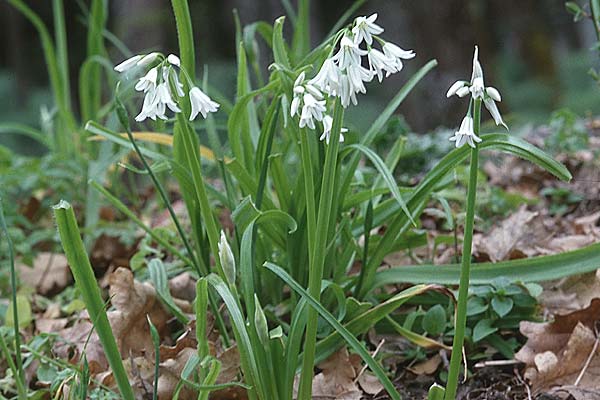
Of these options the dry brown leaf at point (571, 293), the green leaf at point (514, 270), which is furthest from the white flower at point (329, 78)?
the dry brown leaf at point (571, 293)

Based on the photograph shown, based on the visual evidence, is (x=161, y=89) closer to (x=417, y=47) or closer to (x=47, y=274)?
(x=47, y=274)

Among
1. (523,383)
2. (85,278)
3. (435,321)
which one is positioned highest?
(85,278)

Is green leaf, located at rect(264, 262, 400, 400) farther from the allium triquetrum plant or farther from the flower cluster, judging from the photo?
the flower cluster

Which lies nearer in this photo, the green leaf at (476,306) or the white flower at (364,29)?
the white flower at (364,29)

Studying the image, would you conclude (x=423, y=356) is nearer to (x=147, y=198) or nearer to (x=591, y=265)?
(x=591, y=265)

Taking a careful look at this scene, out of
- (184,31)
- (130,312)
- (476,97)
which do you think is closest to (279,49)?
(184,31)

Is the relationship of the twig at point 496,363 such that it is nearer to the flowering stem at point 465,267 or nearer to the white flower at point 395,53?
the flowering stem at point 465,267

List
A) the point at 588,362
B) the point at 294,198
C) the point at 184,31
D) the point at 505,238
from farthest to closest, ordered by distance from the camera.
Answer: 1. the point at 505,238
2. the point at 294,198
3. the point at 588,362
4. the point at 184,31

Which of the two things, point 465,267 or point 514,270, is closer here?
point 465,267
